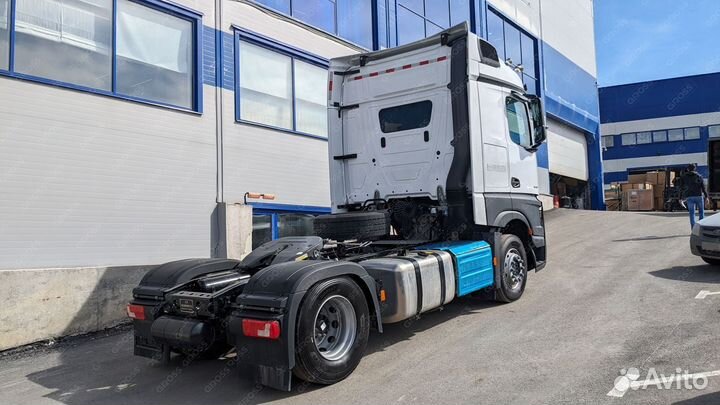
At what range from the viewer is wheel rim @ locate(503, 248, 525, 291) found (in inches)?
281

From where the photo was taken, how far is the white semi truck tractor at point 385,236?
441cm

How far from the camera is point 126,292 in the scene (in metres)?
7.73

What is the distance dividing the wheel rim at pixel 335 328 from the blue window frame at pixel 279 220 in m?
5.79

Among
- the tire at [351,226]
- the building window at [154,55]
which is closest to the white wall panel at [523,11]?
the building window at [154,55]

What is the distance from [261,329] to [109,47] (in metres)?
6.29

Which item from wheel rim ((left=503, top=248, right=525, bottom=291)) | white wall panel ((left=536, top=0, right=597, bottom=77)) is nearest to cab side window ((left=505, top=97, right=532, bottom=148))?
wheel rim ((left=503, top=248, right=525, bottom=291))

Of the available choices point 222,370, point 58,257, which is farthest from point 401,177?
point 58,257

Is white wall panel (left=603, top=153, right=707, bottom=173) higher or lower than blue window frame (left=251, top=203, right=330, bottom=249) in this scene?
higher

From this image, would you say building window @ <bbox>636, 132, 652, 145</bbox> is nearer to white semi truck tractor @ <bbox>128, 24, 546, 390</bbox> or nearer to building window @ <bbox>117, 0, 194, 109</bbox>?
white semi truck tractor @ <bbox>128, 24, 546, 390</bbox>

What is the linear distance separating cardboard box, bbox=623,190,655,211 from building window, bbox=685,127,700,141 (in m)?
17.6

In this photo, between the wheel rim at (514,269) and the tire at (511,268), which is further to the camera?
the wheel rim at (514,269)

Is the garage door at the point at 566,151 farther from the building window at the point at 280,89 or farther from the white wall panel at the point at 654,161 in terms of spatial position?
the white wall panel at the point at 654,161

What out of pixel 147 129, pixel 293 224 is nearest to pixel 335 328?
pixel 147 129

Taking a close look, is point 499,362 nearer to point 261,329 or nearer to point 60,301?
point 261,329
